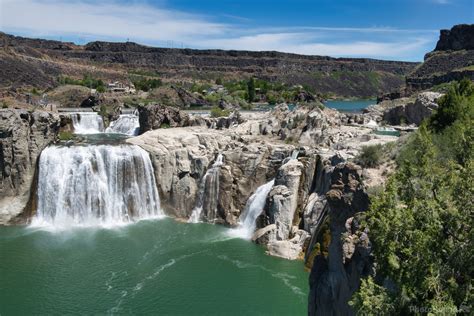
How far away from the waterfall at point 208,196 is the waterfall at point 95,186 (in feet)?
9.15

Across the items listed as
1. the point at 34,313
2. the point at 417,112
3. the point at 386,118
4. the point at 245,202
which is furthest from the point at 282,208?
the point at 386,118

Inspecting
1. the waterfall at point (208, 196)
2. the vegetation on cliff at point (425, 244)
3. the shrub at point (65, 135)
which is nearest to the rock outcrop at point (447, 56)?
the shrub at point (65, 135)

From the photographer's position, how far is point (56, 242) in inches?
1085

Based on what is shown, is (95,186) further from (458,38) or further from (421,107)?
(458,38)

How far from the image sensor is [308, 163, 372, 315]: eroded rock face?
515 inches

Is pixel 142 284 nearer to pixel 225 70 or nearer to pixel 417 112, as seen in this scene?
pixel 417 112

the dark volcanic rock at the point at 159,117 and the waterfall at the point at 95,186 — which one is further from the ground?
the dark volcanic rock at the point at 159,117

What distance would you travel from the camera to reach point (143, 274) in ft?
76.5

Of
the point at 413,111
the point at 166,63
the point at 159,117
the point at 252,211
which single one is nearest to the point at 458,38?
the point at 413,111

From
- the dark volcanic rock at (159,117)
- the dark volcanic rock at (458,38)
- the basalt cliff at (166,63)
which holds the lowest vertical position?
the dark volcanic rock at (159,117)

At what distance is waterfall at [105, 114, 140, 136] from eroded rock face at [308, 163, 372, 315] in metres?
35.3

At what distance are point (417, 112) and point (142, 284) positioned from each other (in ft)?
147

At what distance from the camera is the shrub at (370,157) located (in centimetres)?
1855

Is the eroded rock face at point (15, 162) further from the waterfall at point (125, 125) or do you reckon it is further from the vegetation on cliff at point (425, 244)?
the vegetation on cliff at point (425, 244)
